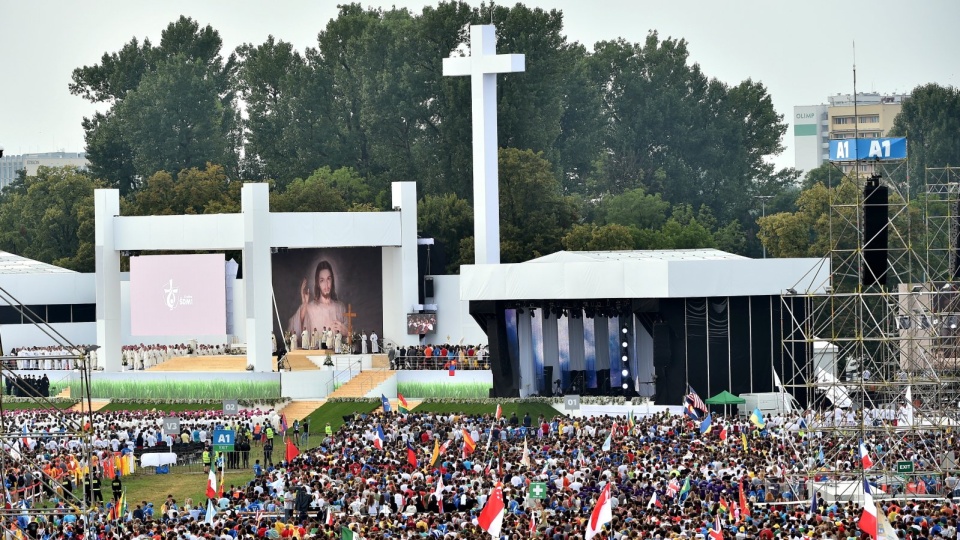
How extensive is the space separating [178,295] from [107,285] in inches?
113

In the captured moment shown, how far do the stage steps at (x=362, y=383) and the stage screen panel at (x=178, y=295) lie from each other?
17.8ft

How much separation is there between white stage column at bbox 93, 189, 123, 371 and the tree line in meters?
16.6

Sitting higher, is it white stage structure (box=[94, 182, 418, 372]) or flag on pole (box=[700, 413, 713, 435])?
white stage structure (box=[94, 182, 418, 372])

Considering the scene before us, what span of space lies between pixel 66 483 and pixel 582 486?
1127 cm

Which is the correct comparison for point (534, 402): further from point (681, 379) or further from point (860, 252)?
point (860, 252)

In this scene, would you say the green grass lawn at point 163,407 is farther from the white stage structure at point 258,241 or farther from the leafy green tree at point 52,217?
the leafy green tree at point 52,217

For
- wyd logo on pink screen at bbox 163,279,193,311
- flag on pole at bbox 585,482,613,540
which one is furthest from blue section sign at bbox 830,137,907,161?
wyd logo on pink screen at bbox 163,279,193,311

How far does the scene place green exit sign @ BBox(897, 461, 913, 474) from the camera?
3442 cm

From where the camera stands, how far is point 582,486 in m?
33.6

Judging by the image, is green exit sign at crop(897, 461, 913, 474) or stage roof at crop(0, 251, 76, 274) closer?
green exit sign at crop(897, 461, 913, 474)

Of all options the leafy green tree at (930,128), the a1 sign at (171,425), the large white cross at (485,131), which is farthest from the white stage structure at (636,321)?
the leafy green tree at (930,128)

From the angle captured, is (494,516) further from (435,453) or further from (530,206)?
(530,206)

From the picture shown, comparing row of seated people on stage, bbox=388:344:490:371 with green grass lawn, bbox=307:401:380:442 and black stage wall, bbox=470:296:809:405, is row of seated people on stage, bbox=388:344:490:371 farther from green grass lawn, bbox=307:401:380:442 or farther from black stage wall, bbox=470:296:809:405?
black stage wall, bbox=470:296:809:405

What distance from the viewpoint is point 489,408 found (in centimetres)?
5397
